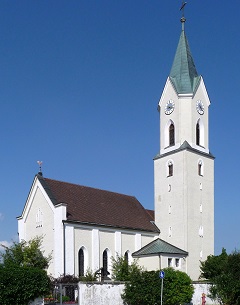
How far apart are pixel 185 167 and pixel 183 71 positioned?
12083 mm

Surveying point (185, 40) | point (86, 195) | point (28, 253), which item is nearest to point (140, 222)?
point (86, 195)

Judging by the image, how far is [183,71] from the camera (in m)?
53.4

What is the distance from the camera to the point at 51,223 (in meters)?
43.6

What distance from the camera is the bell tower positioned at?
4822 centimetres

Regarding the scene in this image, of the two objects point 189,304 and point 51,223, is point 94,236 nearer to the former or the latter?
point 51,223

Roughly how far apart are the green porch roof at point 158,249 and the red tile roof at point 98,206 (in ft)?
7.47

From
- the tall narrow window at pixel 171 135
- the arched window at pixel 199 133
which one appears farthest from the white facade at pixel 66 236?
the arched window at pixel 199 133

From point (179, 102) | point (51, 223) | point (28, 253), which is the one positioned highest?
point (179, 102)

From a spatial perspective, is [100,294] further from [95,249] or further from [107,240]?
[107,240]

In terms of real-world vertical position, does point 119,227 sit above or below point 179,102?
below

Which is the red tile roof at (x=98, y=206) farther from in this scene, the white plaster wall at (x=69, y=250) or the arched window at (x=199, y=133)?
the arched window at (x=199, y=133)

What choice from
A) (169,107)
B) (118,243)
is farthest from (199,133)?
(118,243)

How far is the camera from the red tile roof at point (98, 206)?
44781 mm

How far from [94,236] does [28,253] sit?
22.6 feet
